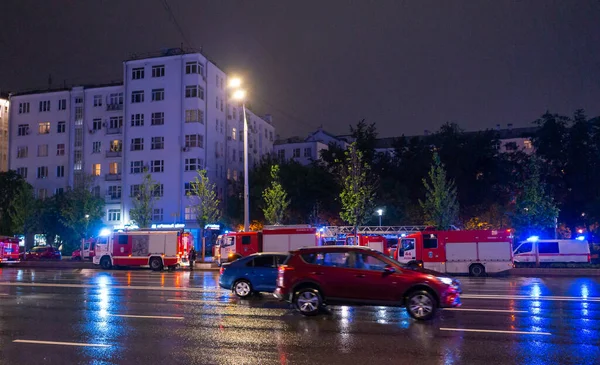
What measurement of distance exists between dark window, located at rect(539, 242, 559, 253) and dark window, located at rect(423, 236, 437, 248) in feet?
32.2

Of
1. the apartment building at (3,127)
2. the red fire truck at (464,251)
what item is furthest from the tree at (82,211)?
the red fire truck at (464,251)

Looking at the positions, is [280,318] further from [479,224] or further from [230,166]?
[230,166]

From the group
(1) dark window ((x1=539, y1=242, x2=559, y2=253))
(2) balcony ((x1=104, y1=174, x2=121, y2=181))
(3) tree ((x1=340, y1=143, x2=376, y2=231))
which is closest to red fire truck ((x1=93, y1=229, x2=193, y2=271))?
(3) tree ((x1=340, y1=143, x2=376, y2=231))

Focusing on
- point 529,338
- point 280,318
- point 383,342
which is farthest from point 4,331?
point 529,338

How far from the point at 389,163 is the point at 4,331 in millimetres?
63161

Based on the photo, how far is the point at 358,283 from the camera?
1296 cm

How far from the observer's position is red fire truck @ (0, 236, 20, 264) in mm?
40031

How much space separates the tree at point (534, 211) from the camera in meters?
38.7

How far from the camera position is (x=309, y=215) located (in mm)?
59938

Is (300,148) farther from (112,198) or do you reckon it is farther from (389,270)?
(389,270)

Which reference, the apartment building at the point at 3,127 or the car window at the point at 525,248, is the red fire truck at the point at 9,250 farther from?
the apartment building at the point at 3,127

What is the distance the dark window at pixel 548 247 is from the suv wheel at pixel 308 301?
2651 cm

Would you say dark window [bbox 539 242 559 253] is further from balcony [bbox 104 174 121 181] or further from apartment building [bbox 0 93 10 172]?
apartment building [bbox 0 93 10 172]

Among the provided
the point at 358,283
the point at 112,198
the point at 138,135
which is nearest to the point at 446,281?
the point at 358,283
